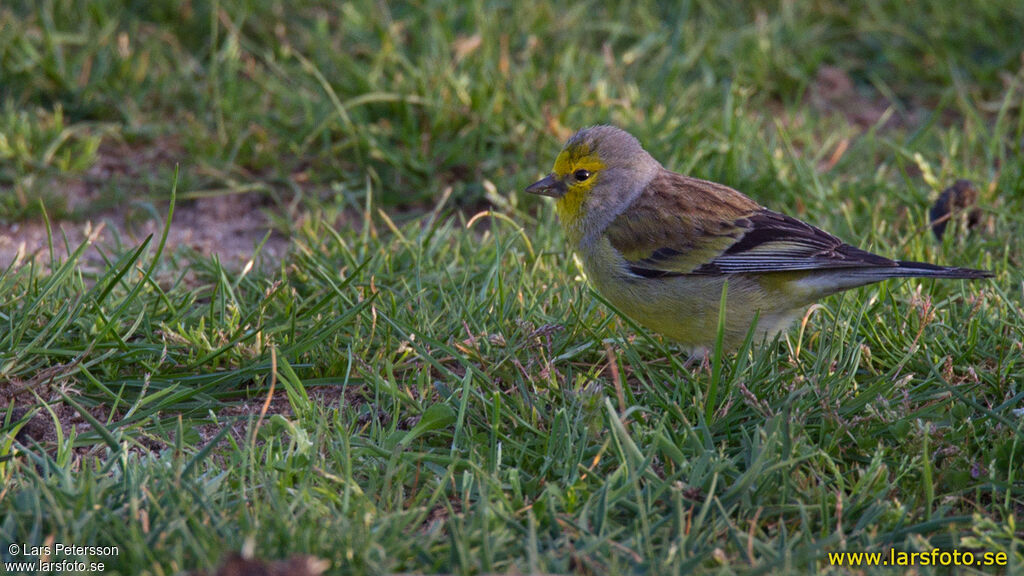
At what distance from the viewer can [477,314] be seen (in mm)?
4688

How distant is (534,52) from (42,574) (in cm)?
517

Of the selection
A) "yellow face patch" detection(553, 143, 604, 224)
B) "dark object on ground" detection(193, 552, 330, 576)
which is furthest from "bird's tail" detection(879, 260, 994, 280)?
"dark object on ground" detection(193, 552, 330, 576)

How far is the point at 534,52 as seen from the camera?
24.0 feet

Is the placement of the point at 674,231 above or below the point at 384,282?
above

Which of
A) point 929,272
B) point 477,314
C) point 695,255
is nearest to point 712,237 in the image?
point 695,255

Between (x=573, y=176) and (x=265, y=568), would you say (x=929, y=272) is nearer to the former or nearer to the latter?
(x=573, y=176)

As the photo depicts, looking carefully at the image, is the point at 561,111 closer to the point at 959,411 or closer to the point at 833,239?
the point at 833,239

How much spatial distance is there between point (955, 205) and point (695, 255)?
1.80 m

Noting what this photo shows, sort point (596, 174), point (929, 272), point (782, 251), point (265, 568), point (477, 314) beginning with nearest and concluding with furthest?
point (265, 568) → point (929, 272) → point (782, 251) → point (477, 314) → point (596, 174)

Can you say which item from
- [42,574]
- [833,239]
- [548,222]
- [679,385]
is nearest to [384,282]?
[548,222]

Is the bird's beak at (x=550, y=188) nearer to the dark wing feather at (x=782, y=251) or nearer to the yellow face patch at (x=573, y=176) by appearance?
the yellow face patch at (x=573, y=176)

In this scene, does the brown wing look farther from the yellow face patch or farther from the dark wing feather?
the yellow face patch

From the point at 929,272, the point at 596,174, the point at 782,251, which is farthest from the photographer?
the point at 596,174

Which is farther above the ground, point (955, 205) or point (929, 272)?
point (929, 272)
